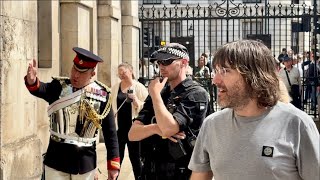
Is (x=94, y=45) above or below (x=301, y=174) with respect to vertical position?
above

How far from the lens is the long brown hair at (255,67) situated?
288cm

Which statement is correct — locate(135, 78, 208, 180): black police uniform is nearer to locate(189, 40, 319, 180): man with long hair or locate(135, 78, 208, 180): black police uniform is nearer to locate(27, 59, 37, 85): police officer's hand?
locate(27, 59, 37, 85): police officer's hand

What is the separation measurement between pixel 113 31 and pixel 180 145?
9.91 meters

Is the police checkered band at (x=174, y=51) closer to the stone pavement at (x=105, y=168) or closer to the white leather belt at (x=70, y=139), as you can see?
the white leather belt at (x=70, y=139)

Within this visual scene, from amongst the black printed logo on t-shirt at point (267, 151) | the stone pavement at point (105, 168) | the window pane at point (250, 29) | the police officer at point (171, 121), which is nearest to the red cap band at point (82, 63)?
the police officer at point (171, 121)

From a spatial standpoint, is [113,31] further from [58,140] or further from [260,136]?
[260,136]

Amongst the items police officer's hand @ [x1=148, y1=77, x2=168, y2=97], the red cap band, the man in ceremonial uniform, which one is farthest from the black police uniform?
the red cap band

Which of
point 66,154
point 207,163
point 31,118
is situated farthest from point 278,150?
point 31,118

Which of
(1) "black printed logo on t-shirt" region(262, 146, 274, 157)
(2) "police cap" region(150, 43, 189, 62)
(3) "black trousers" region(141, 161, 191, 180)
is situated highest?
(2) "police cap" region(150, 43, 189, 62)

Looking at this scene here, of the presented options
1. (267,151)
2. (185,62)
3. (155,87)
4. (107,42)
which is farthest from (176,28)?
(267,151)

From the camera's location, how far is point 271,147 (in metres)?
2.81

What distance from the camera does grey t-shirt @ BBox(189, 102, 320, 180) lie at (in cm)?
280

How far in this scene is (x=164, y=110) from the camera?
14.5 ft

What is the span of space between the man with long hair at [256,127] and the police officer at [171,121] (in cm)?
149
